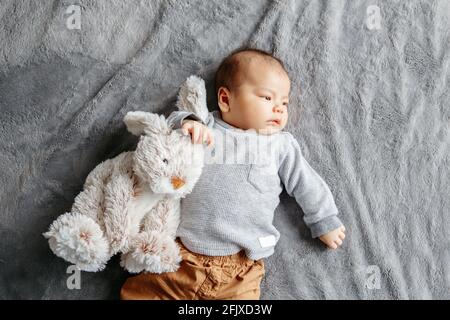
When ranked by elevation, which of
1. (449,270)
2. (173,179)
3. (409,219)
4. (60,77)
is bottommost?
(449,270)

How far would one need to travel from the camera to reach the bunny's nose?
118 centimetres

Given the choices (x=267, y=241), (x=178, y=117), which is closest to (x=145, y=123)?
(x=178, y=117)

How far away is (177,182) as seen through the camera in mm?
1187

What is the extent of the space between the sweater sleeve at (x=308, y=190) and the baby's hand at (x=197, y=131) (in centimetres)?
21

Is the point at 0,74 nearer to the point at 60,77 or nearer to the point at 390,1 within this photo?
the point at 60,77

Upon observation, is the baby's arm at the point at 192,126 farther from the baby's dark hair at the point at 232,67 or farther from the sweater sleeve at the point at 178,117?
the baby's dark hair at the point at 232,67

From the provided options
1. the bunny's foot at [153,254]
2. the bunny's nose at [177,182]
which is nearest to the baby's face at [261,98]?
the bunny's nose at [177,182]

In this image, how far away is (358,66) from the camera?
4.53ft

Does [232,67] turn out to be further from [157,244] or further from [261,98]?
[157,244]

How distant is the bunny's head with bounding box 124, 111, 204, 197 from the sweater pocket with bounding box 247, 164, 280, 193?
14 centimetres

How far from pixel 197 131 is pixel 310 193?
0.33 m

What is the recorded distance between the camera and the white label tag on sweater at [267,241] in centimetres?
130

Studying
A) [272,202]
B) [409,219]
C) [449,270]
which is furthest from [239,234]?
[449,270]

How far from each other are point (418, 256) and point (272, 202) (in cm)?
40
